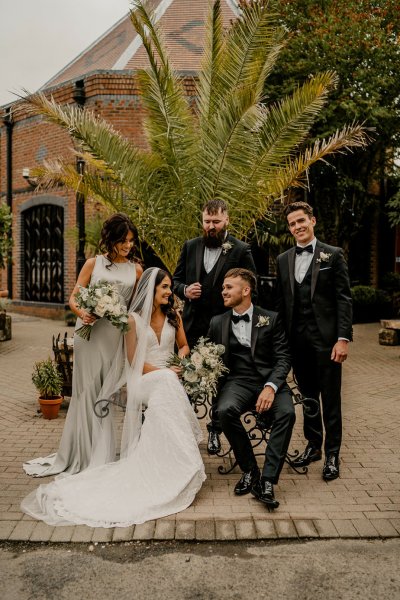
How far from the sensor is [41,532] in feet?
12.3

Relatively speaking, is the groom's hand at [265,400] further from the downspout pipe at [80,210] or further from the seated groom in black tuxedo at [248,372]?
the downspout pipe at [80,210]

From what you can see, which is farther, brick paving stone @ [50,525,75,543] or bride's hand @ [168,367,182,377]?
bride's hand @ [168,367,182,377]

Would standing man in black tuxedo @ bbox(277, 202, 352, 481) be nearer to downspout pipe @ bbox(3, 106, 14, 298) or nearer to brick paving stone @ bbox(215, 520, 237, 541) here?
brick paving stone @ bbox(215, 520, 237, 541)

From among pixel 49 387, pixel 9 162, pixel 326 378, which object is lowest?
pixel 49 387

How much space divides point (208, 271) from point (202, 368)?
118 centimetres

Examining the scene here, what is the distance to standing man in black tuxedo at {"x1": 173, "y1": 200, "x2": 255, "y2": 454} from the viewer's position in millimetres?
5234

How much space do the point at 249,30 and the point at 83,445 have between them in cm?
569

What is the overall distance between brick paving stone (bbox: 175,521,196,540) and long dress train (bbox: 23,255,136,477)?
111 centimetres

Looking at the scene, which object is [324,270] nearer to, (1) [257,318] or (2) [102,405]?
(1) [257,318]

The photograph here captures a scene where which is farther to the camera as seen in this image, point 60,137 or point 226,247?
point 60,137

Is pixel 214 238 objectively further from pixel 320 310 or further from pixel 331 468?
pixel 331 468

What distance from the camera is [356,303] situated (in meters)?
17.2

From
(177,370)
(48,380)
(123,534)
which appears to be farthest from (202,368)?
(48,380)

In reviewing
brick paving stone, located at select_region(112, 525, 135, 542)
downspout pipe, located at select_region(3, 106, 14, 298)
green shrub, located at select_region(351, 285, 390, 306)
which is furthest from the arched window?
brick paving stone, located at select_region(112, 525, 135, 542)
